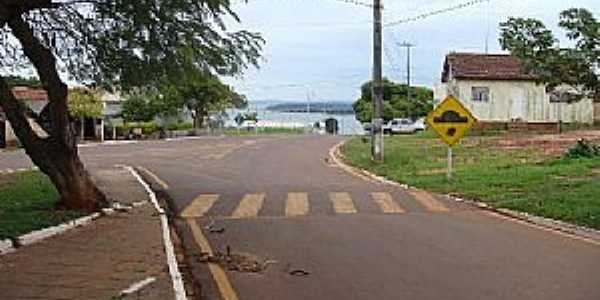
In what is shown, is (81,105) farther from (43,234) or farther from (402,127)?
(43,234)

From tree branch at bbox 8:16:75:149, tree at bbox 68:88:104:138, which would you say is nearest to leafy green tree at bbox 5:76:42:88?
tree branch at bbox 8:16:75:149

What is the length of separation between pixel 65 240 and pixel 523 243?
23.3 feet

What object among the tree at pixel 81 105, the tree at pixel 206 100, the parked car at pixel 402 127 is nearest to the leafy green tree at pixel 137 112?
the tree at pixel 206 100

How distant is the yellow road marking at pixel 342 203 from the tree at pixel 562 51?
24.2 feet

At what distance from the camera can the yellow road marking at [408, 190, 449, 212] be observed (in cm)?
2061

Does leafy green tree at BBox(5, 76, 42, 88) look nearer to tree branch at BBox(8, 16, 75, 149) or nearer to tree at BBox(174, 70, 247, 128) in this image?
tree branch at BBox(8, 16, 75, 149)

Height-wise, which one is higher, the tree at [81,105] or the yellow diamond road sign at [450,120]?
the tree at [81,105]

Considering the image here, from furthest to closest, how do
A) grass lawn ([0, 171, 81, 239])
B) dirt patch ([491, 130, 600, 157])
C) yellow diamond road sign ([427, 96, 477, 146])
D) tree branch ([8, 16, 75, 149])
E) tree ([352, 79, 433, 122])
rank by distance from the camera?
1. tree ([352, 79, 433, 122])
2. dirt patch ([491, 130, 600, 157])
3. yellow diamond road sign ([427, 96, 477, 146])
4. tree branch ([8, 16, 75, 149])
5. grass lawn ([0, 171, 81, 239])

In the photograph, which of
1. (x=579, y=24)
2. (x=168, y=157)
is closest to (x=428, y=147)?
(x=168, y=157)

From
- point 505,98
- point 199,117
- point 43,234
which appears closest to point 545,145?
point 505,98

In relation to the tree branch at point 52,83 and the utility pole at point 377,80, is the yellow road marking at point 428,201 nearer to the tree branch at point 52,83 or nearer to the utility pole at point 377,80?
the tree branch at point 52,83

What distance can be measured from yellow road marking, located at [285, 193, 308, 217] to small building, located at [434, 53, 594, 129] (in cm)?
4088

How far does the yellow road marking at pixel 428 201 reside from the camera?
20.6 m

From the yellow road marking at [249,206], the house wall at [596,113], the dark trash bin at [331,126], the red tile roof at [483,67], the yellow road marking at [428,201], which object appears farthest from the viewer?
the dark trash bin at [331,126]
